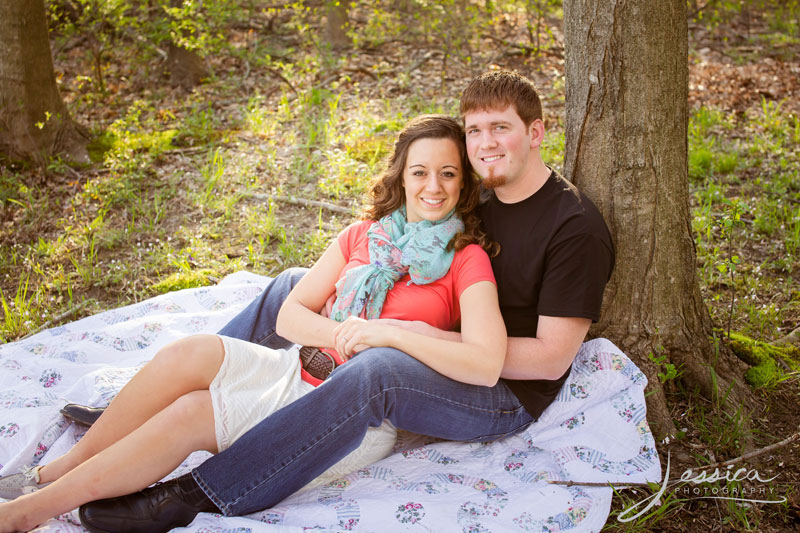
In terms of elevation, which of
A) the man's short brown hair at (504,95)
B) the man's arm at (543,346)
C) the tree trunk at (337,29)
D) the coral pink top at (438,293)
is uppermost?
the tree trunk at (337,29)

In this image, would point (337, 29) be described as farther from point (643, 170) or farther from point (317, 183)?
point (643, 170)

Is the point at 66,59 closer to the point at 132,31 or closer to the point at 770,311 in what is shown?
the point at 132,31

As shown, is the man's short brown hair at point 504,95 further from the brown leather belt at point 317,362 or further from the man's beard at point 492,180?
the brown leather belt at point 317,362

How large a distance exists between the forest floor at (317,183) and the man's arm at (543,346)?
1.91ft

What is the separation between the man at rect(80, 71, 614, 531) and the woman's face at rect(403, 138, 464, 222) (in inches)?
5.0

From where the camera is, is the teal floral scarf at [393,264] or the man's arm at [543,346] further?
the teal floral scarf at [393,264]

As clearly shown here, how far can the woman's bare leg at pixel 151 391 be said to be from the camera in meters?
2.44

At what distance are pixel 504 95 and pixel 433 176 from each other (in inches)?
17.4

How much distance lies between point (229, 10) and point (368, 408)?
5.77 m

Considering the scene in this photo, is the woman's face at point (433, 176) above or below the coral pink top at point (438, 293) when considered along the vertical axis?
above

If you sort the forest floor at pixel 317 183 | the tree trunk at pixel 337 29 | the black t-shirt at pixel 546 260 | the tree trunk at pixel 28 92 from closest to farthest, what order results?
the black t-shirt at pixel 546 260, the forest floor at pixel 317 183, the tree trunk at pixel 28 92, the tree trunk at pixel 337 29

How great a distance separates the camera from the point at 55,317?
13.0 ft

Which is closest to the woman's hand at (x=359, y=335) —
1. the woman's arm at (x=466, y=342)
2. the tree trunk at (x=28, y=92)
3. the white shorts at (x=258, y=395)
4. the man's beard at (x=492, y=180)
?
the woman's arm at (x=466, y=342)

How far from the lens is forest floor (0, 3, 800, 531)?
2.96 metres
